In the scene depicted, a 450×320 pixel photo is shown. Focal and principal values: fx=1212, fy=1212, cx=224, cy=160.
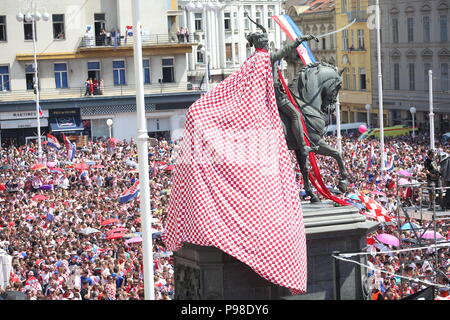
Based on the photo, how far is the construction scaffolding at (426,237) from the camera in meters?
21.8

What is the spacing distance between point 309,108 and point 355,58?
65.7m

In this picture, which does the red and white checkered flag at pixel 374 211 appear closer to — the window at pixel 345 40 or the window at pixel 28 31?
the window at pixel 28 31

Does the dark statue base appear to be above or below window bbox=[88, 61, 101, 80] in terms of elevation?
below

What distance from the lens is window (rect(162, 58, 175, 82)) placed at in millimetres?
67312

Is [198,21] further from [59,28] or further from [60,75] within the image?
[60,75]

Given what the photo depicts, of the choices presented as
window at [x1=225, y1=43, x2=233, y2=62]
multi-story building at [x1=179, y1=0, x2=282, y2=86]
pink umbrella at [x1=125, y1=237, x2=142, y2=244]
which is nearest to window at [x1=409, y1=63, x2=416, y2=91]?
multi-story building at [x1=179, y1=0, x2=282, y2=86]

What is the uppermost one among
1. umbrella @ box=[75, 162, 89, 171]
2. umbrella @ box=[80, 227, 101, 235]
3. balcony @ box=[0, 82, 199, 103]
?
balcony @ box=[0, 82, 199, 103]

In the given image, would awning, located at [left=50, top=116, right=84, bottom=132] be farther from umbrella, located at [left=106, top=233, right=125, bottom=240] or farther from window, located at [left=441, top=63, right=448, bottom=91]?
umbrella, located at [left=106, top=233, right=125, bottom=240]

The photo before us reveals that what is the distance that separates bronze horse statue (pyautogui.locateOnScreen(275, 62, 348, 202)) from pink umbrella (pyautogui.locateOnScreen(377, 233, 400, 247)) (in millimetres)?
5305

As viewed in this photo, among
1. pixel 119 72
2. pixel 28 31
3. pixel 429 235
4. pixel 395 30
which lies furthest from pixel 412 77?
pixel 429 235

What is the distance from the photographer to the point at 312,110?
18547mm

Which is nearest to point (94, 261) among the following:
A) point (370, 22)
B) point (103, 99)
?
point (103, 99)

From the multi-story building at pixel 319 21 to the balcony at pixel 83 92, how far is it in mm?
19623

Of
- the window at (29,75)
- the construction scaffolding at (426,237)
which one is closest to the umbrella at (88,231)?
the construction scaffolding at (426,237)
